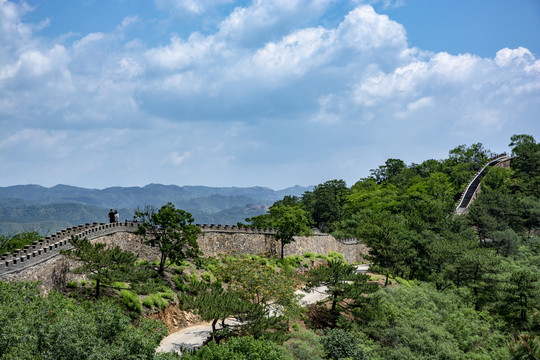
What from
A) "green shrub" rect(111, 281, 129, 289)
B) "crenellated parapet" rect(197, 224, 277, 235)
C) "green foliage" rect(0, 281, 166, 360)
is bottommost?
"green shrub" rect(111, 281, 129, 289)

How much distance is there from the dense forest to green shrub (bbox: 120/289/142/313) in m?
0.07

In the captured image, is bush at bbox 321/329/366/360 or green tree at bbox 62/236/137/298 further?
bush at bbox 321/329/366/360

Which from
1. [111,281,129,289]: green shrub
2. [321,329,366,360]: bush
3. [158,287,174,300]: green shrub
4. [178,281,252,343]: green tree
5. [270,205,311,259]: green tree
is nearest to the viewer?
[178,281,252,343]: green tree

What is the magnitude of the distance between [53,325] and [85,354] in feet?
5.47

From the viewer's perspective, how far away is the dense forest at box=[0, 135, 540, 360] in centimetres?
1650

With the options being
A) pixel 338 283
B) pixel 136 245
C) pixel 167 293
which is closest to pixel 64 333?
Result: pixel 167 293

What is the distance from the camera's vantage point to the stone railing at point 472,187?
86.1 m

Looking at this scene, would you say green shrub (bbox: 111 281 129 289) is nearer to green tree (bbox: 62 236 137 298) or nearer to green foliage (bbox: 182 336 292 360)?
green tree (bbox: 62 236 137 298)

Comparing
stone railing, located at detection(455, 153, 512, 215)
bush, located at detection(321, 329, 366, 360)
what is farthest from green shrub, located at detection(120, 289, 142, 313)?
stone railing, located at detection(455, 153, 512, 215)

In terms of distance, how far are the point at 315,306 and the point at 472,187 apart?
74435 millimetres

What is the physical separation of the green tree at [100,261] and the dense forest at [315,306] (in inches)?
4.9

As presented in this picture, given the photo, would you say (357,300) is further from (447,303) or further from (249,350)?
(249,350)

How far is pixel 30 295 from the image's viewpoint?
744 inches

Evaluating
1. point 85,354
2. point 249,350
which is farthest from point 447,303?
point 85,354
